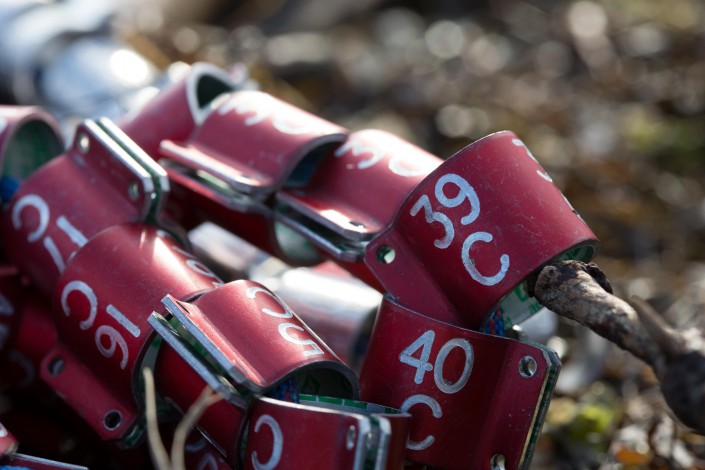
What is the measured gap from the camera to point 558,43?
3150mm

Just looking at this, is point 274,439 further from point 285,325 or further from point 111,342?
point 111,342

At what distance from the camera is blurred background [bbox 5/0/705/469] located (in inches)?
61.1

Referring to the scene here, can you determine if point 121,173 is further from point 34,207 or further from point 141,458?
point 141,458

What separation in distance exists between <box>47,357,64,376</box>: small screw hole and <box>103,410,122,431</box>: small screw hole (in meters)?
0.11

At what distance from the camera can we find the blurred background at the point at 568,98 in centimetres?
155

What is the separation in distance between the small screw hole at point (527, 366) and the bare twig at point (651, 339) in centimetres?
8

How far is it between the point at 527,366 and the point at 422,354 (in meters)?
0.12

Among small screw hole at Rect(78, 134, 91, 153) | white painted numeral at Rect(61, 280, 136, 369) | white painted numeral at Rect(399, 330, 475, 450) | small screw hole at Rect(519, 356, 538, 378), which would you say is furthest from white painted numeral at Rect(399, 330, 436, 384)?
small screw hole at Rect(78, 134, 91, 153)

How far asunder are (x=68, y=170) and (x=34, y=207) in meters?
0.07

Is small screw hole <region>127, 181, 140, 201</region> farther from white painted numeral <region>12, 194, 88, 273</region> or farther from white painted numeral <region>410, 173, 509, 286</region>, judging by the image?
white painted numeral <region>410, 173, 509, 286</region>

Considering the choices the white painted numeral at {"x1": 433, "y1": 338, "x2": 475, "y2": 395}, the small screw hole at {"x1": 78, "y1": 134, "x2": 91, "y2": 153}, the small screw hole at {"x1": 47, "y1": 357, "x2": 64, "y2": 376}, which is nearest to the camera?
the white painted numeral at {"x1": 433, "y1": 338, "x2": 475, "y2": 395}

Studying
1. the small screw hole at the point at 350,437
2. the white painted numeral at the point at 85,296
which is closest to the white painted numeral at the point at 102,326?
the white painted numeral at the point at 85,296

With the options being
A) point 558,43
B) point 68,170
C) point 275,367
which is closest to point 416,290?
point 275,367

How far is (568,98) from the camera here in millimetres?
2799
